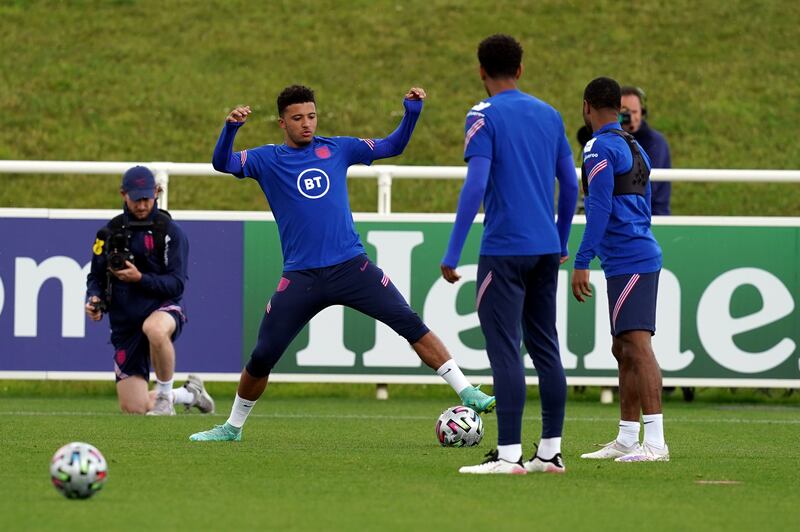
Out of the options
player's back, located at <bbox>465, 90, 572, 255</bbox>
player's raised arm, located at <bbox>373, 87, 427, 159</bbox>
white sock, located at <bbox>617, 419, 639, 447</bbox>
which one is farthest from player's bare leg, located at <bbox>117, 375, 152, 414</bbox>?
player's back, located at <bbox>465, 90, 572, 255</bbox>

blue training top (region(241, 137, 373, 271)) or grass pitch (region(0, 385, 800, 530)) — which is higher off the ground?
blue training top (region(241, 137, 373, 271))

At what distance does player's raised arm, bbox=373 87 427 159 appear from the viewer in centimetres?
941

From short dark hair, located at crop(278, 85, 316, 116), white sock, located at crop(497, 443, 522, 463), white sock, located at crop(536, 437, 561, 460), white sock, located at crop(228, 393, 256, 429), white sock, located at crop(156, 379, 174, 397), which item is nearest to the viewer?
white sock, located at crop(497, 443, 522, 463)

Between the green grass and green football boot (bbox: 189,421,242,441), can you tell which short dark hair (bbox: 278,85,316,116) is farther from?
the green grass

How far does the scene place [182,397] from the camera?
1248cm

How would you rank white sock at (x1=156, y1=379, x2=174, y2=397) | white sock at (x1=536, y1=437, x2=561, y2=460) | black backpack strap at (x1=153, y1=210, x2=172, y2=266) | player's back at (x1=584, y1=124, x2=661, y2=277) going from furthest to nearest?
white sock at (x1=156, y1=379, x2=174, y2=397) → black backpack strap at (x1=153, y1=210, x2=172, y2=266) → player's back at (x1=584, y1=124, x2=661, y2=277) → white sock at (x1=536, y1=437, x2=561, y2=460)

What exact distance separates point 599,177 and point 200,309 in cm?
615

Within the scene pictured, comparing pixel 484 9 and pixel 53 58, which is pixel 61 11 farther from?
pixel 484 9

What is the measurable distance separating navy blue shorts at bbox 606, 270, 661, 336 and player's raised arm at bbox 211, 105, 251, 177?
2248mm

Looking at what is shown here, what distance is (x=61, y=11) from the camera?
33562mm

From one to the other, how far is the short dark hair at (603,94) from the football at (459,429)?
216cm

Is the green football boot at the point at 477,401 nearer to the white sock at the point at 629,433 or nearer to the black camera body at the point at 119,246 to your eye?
the white sock at the point at 629,433

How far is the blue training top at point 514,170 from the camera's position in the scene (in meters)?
7.59

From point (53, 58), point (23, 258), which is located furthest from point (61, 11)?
point (23, 258)
